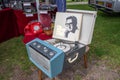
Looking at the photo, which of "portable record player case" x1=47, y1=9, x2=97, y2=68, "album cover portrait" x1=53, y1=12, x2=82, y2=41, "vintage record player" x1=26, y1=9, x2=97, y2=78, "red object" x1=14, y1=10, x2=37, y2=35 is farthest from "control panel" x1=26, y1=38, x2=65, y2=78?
"red object" x1=14, y1=10, x2=37, y2=35

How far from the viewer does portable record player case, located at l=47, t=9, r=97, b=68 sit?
5.73 feet

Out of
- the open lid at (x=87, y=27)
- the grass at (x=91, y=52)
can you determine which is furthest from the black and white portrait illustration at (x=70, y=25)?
the grass at (x=91, y=52)

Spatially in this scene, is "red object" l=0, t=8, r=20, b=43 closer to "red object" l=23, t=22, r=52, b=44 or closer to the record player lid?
"red object" l=23, t=22, r=52, b=44

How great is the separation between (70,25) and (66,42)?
0.80 ft

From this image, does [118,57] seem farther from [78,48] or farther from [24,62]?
[24,62]

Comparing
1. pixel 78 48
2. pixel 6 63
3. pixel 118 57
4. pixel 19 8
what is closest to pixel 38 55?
pixel 78 48

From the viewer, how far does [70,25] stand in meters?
2.03

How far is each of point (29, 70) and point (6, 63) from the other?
1.75ft

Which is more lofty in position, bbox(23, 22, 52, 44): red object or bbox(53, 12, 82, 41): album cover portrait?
bbox(53, 12, 82, 41): album cover portrait

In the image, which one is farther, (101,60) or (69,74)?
(101,60)

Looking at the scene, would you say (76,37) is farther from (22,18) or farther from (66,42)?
(22,18)

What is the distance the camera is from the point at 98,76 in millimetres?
2156

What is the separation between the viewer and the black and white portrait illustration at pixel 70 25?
1.98 meters

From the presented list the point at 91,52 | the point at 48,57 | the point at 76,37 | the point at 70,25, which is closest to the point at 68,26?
the point at 70,25
